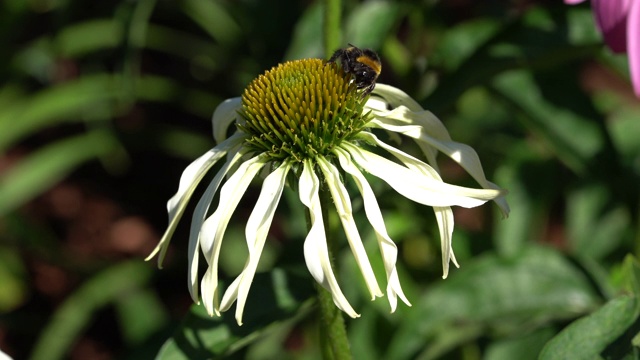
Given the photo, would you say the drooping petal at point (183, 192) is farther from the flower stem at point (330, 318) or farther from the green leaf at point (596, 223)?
the green leaf at point (596, 223)

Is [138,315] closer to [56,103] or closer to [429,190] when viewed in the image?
[56,103]

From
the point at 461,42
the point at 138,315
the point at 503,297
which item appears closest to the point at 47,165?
the point at 138,315

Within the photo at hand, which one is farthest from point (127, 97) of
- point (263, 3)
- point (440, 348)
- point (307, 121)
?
point (307, 121)

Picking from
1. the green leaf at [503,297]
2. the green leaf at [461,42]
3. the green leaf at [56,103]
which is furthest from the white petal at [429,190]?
the green leaf at [56,103]

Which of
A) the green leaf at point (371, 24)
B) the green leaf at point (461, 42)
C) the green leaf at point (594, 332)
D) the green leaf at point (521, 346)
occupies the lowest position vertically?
the green leaf at point (521, 346)

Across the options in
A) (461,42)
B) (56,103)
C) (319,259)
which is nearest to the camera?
(319,259)

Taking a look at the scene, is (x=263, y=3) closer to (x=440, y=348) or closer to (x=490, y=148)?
(x=490, y=148)
